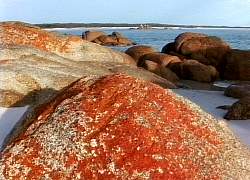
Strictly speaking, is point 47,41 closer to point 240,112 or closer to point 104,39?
point 240,112

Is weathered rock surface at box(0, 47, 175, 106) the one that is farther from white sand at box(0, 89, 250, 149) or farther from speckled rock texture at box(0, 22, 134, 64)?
speckled rock texture at box(0, 22, 134, 64)

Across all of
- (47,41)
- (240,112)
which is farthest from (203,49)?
(240,112)

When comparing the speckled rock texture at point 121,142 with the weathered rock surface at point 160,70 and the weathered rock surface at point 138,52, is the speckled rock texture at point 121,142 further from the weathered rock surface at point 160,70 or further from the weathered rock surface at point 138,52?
the weathered rock surface at point 138,52

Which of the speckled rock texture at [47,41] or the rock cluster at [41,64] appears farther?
the speckled rock texture at [47,41]

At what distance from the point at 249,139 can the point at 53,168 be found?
15.8ft

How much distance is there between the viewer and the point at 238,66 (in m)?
27.6

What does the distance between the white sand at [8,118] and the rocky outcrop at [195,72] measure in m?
15.4

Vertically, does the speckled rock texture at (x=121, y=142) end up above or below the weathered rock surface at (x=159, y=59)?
above

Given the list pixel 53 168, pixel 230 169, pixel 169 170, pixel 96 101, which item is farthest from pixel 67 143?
pixel 230 169

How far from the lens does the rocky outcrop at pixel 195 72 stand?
83.8ft

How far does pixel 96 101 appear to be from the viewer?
6543 millimetres

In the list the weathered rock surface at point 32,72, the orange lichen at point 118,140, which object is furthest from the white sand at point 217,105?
the orange lichen at point 118,140

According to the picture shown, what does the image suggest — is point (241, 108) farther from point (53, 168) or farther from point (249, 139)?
point (53, 168)

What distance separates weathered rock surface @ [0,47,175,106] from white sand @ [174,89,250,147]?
218 centimetres
